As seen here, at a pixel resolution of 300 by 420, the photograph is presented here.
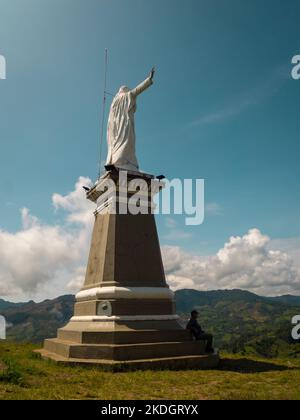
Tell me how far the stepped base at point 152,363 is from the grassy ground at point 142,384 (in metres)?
0.22

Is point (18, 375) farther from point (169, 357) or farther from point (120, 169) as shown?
point (120, 169)

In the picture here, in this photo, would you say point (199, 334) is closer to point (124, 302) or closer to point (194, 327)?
point (194, 327)

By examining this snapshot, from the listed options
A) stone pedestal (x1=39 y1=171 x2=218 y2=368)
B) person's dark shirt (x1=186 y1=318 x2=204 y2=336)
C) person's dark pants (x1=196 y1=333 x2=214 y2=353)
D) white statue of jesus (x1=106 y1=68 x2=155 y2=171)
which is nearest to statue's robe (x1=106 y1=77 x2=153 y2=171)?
white statue of jesus (x1=106 y1=68 x2=155 y2=171)

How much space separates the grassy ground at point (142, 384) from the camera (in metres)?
6.32

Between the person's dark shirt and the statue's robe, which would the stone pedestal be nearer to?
the person's dark shirt

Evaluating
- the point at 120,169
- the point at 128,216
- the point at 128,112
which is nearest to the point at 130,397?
the point at 128,216

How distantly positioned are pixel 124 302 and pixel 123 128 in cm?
642

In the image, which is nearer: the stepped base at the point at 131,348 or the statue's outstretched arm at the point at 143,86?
the stepped base at the point at 131,348

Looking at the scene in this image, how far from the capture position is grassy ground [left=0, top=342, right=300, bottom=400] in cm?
632

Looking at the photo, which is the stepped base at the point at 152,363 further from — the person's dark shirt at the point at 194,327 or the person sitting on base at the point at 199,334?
the person's dark shirt at the point at 194,327

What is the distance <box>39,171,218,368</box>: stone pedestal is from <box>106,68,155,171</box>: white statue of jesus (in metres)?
A: 0.96

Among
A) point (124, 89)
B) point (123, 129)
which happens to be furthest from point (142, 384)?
point (124, 89)

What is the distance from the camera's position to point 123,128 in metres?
13.7

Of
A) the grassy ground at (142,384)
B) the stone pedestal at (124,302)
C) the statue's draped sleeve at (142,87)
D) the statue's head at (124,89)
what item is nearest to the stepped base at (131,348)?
the stone pedestal at (124,302)
